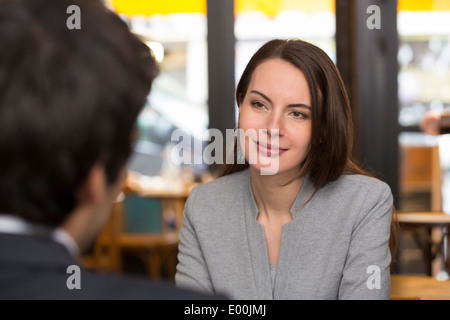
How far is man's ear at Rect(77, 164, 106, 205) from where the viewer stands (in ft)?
2.42

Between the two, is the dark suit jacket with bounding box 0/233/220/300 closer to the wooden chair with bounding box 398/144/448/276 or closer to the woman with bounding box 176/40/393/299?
the woman with bounding box 176/40/393/299

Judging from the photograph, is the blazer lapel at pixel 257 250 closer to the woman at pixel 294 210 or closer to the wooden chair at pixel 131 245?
the woman at pixel 294 210

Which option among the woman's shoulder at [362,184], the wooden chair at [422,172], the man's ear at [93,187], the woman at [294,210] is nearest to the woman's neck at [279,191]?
the woman at [294,210]

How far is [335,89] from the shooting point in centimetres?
170

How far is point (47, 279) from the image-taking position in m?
0.71

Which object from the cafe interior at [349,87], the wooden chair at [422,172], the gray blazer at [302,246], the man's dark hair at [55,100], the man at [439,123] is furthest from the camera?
the wooden chair at [422,172]

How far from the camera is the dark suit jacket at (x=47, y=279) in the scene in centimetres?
70

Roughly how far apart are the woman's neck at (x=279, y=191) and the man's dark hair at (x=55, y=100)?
1080 mm

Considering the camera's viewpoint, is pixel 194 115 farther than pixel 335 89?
Yes

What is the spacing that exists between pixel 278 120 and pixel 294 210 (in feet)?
0.85

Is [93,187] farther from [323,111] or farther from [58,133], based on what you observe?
[323,111]
